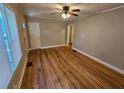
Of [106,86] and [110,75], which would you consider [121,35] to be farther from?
[106,86]

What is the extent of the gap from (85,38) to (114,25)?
6.18ft

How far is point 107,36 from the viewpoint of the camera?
307 cm

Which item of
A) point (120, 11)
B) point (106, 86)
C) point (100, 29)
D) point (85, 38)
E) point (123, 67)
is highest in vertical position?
point (120, 11)

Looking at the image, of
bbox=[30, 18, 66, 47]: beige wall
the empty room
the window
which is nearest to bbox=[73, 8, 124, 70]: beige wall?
the empty room

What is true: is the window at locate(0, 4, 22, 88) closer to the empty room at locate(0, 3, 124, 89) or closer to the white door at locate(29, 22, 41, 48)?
the empty room at locate(0, 3, 124, 89)

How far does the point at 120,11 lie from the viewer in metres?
2.55

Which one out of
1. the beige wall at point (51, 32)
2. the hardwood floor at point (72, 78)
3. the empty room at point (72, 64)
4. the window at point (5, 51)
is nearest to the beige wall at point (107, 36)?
the empty room at point (72, 64)

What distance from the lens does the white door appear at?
210 inches

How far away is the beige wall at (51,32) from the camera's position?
5.74m

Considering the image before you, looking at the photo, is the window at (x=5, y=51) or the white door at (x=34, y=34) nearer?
the window at (x=5, y=51)

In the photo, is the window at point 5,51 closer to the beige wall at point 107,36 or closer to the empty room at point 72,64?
the empty room at point 72,64

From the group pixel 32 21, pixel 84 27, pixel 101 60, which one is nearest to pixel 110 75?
pixel 101 60

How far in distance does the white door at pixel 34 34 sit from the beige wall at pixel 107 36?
3.23 m

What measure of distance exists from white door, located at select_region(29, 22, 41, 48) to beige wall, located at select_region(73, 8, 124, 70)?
127 inches
